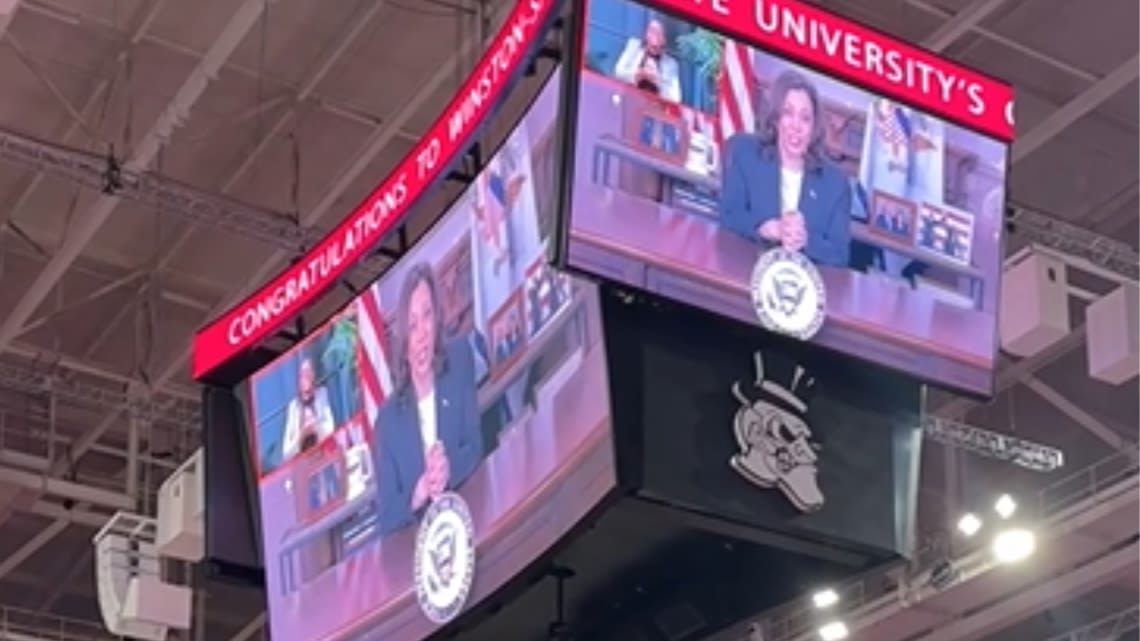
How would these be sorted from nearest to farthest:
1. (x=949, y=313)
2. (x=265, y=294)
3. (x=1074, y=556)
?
(x=949, y=313) → (x=265, y=294) → (x=1074, y=556)

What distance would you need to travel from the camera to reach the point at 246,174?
11.9 metres

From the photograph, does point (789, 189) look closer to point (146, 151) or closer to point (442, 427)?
point (442, 427)

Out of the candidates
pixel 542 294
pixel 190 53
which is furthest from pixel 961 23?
pixel 542 294

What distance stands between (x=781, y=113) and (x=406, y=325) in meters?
1.33

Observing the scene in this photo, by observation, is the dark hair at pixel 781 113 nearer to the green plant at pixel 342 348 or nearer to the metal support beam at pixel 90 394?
the green plant at pixel 342 348

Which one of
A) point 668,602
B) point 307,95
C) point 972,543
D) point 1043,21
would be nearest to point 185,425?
point 307,95

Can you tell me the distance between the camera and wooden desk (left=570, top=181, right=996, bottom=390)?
16.4 ft

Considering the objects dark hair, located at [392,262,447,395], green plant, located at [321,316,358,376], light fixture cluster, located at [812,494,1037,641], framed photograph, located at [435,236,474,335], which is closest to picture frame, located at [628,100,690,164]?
framed photograph, located at [435,236,474,335]

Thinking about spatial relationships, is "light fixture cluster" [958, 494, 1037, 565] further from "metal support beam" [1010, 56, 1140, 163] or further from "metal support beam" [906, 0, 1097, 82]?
"metal support beam" [906, 0, 1097, 82]

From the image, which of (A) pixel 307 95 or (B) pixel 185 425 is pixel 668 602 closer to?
(A) pixel 307 95

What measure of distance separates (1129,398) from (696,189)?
930 centimetres

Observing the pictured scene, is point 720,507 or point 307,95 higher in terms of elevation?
point 307,95

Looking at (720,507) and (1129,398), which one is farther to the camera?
(1129,398)

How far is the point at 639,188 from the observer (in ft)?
16.6
